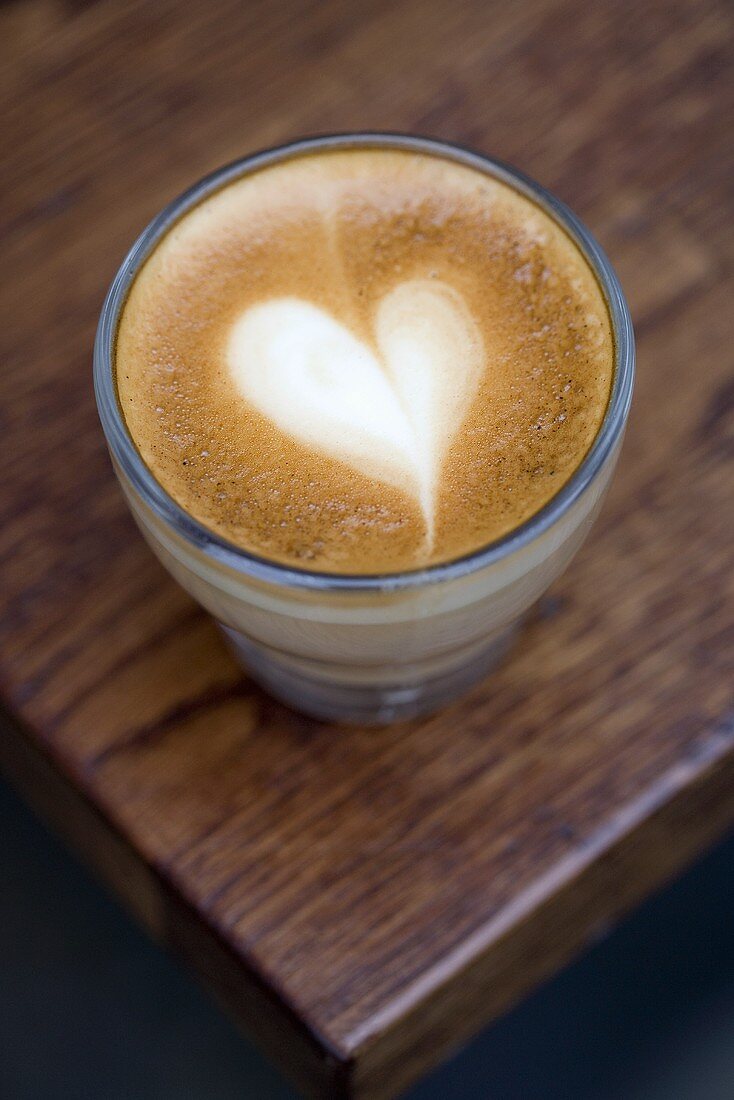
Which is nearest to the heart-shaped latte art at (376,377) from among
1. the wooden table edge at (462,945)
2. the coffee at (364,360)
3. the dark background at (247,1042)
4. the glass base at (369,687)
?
the coffee at (364,360)

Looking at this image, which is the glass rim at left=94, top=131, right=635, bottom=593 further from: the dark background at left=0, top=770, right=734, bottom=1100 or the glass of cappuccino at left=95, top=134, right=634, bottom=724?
the dark background at left=0, top=770, right=734, bottom=1100

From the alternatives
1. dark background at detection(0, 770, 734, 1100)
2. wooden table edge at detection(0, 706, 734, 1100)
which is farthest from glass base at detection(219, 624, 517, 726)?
dark background at detection(0, 770, 734, 1100)

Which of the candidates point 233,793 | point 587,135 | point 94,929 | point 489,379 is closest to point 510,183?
point 489,379

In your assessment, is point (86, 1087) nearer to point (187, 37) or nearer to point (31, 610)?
point (31, 610)

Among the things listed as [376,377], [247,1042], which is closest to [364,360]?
[376,377]

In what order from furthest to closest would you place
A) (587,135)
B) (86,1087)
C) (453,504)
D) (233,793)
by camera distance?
(86,1087) < (587,135) < (233,793) < (453,504)

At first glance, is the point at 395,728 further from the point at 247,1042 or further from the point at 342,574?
the point at 247,1042

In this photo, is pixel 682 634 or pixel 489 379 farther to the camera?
pixel 682 634
